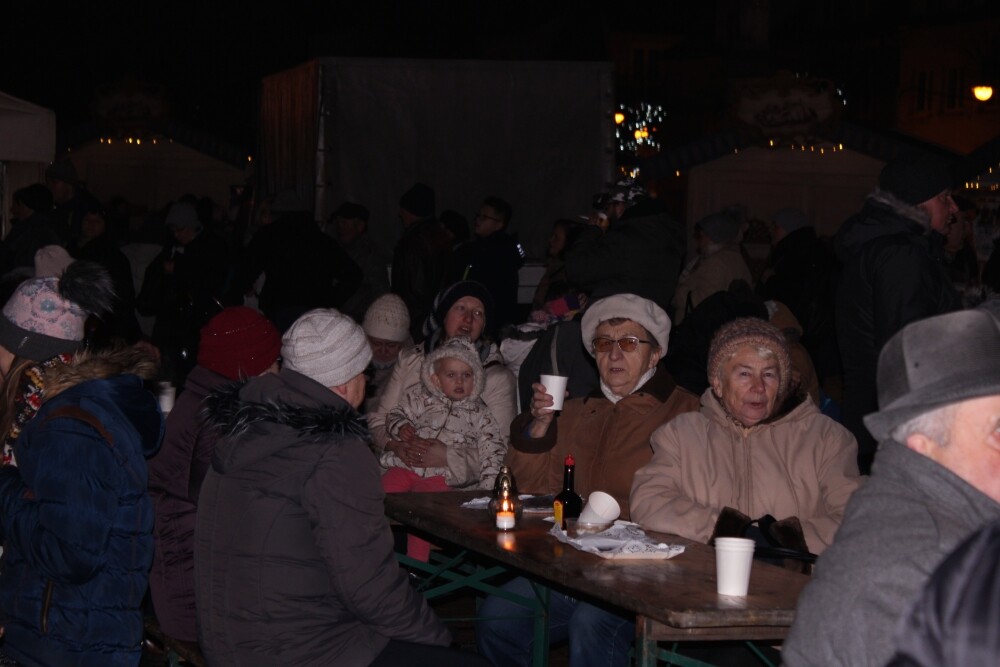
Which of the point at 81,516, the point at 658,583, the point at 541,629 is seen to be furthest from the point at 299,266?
the point at 658,583

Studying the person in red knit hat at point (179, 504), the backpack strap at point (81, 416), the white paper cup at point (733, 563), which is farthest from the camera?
the person in red knit hat at point (179, 504)

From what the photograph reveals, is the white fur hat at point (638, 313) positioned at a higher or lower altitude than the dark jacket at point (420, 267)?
lower

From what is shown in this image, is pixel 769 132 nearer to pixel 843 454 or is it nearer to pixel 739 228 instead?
pixel 739 228

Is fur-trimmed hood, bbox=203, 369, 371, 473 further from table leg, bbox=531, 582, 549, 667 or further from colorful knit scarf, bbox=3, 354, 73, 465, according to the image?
table leg, bbox=531, 582, 549, 667

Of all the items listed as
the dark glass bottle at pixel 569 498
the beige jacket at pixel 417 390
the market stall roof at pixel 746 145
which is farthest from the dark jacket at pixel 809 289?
the market stall roof at pixel 746 145

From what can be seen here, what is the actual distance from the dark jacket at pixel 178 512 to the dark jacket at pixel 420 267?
5.07 meters

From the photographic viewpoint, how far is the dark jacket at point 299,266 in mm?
9586

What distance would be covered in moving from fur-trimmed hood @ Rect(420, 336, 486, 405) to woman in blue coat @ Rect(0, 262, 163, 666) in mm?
2472

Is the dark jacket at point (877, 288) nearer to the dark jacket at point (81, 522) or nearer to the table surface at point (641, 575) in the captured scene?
the table surface at point (641, 575)

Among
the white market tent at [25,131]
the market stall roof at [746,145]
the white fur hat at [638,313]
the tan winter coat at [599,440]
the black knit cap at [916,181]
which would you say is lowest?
the tan winter coat at [599,440]

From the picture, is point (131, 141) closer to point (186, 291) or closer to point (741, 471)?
point (186, 291)

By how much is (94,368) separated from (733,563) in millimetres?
2097

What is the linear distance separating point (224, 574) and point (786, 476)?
2042 millimetres

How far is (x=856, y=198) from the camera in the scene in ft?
70.7
